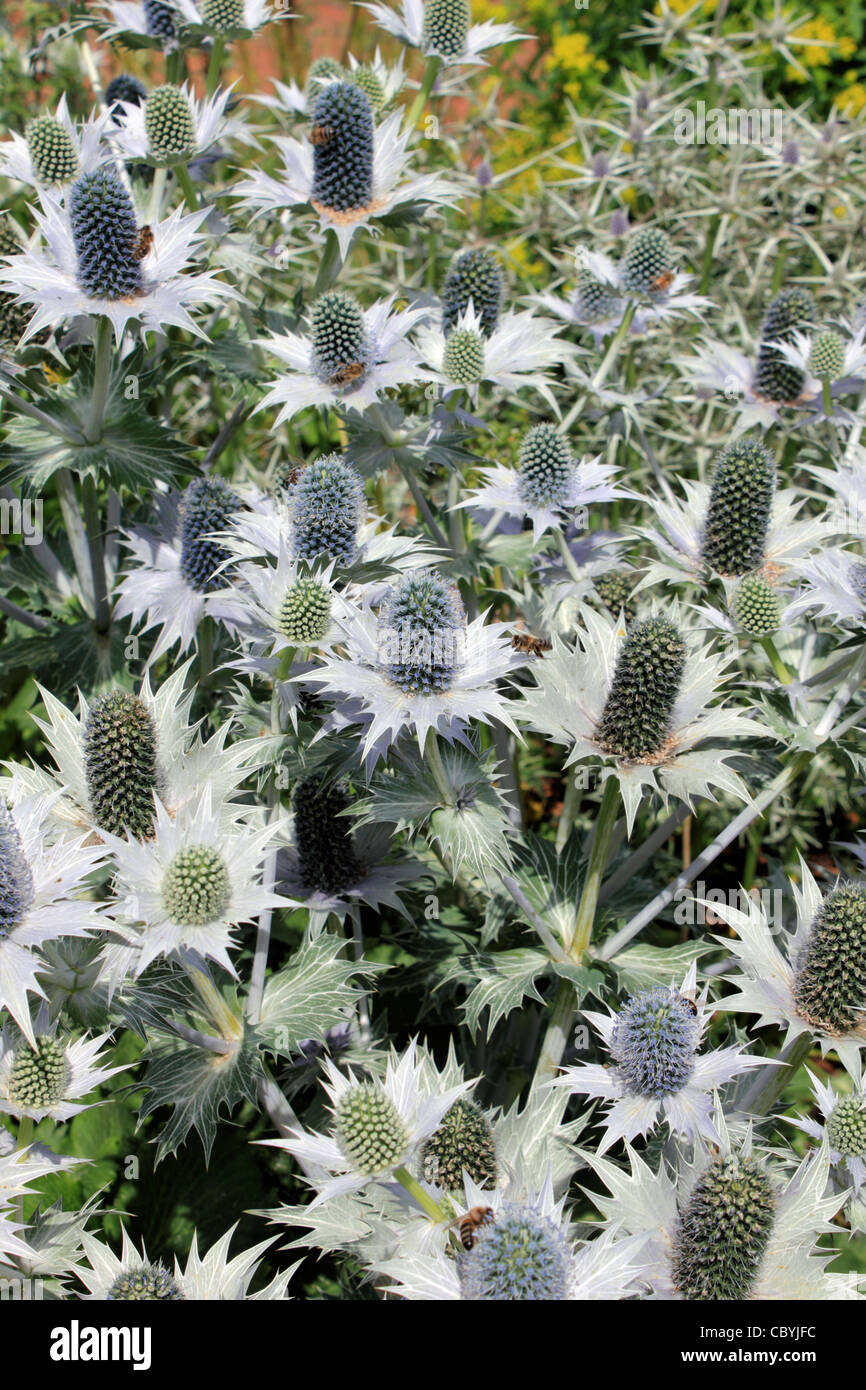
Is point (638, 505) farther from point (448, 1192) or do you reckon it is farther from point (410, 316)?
point (448, 1192)

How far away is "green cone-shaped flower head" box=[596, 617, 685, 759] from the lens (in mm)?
2023

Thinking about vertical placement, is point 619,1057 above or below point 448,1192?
above

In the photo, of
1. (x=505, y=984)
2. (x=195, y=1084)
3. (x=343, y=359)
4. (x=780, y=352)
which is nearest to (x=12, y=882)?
(x=195, y=1084)

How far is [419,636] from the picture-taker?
1.95 m

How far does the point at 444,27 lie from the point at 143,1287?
3.39m

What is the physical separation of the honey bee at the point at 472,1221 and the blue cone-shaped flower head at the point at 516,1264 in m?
0.02

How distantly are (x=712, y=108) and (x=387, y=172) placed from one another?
187 centimetres

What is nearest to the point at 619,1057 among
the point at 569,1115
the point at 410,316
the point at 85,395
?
the point at 569,1115

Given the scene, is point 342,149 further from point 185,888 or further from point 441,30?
point 185,888

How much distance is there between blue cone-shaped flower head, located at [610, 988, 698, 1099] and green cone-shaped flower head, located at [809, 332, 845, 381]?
1.89 metres

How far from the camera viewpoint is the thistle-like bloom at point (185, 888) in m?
1.69

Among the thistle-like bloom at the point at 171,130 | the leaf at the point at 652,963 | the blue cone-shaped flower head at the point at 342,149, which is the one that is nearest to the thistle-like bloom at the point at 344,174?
the blue cone-shaped flower head at the point at 342,149

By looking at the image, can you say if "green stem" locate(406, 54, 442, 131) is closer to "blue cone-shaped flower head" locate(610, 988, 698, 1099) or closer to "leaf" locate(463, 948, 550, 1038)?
"leaf" locate(463, 948, 550, 1038)
